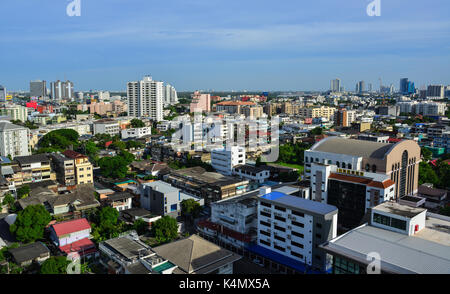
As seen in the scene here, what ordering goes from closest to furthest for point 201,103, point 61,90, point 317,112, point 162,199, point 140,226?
point 140,226, point 162,199, point 317,112, point 201,103, point 61,90

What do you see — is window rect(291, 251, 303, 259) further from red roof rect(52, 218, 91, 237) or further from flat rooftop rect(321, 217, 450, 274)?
red roof rect(52, 218, 91, 237)

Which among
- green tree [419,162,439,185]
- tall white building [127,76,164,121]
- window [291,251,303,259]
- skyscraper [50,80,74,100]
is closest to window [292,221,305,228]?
window [291,251,303,259]

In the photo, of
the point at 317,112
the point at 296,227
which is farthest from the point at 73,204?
the point at 317,112

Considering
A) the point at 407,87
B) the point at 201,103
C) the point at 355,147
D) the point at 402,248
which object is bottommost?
the point at 402,248

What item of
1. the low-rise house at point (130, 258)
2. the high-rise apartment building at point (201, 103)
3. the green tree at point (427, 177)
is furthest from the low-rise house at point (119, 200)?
the high-rise apartment building at point (201, 103)

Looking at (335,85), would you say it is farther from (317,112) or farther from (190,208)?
(190,208)

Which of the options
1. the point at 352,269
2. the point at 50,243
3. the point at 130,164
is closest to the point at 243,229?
the point at 352,269

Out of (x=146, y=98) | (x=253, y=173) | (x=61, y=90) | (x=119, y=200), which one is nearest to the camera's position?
(x=119, y=200)
